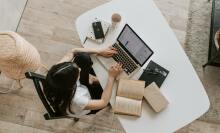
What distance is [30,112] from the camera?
283cm

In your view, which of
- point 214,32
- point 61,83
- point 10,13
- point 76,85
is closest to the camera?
point 61,83

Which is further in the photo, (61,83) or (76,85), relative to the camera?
(76,85)

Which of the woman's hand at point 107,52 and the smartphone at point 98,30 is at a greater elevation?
the smartphone at point 98,30

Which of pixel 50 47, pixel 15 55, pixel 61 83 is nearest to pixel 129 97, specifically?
pixel 61 83

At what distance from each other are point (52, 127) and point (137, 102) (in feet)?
3.12

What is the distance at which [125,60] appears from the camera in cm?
222

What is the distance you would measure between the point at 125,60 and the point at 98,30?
0.90 ft

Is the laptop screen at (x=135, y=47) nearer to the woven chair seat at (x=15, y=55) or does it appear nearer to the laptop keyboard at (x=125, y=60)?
the laptop keyboard at (x=125, y=60)

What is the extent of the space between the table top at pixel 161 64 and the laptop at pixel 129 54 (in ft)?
0.14

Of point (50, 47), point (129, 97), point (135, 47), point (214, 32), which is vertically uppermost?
point (135, 47)

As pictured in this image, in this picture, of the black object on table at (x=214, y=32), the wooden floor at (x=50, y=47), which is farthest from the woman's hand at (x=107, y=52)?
the black object on table at (x=214, y=32)

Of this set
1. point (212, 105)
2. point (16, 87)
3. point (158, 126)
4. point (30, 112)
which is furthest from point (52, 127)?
point (212, 105)

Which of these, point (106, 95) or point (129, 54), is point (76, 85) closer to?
point (106, 95)

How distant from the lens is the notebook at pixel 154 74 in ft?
7.18
